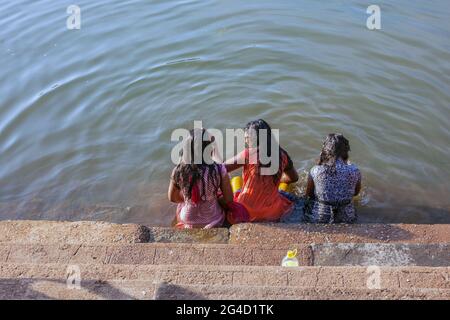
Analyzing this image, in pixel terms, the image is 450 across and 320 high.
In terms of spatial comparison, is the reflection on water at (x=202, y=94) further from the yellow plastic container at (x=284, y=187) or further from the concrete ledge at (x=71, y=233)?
the concrete ledge at (x=71, y=233)

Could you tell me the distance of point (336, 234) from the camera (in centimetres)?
403

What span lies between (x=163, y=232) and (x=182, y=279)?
1040 millimetres

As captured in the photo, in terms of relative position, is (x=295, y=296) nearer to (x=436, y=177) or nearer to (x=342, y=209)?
(x=342, y=209)

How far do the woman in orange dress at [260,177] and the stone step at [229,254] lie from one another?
822 mm

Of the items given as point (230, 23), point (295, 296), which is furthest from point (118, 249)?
point (230, 23)

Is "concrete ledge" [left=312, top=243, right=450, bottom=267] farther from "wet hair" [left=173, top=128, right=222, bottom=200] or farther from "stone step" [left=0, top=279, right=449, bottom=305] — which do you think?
"wet hair" [left=173, top=128, right=222, bottom=200]

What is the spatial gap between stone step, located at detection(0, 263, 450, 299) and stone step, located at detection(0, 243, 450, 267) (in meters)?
0.36

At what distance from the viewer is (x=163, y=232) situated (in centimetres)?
423

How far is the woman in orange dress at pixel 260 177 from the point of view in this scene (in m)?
4.29

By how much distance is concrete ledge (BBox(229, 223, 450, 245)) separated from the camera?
397cm

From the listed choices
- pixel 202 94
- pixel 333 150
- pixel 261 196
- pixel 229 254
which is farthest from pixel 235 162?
pixel 202 94
